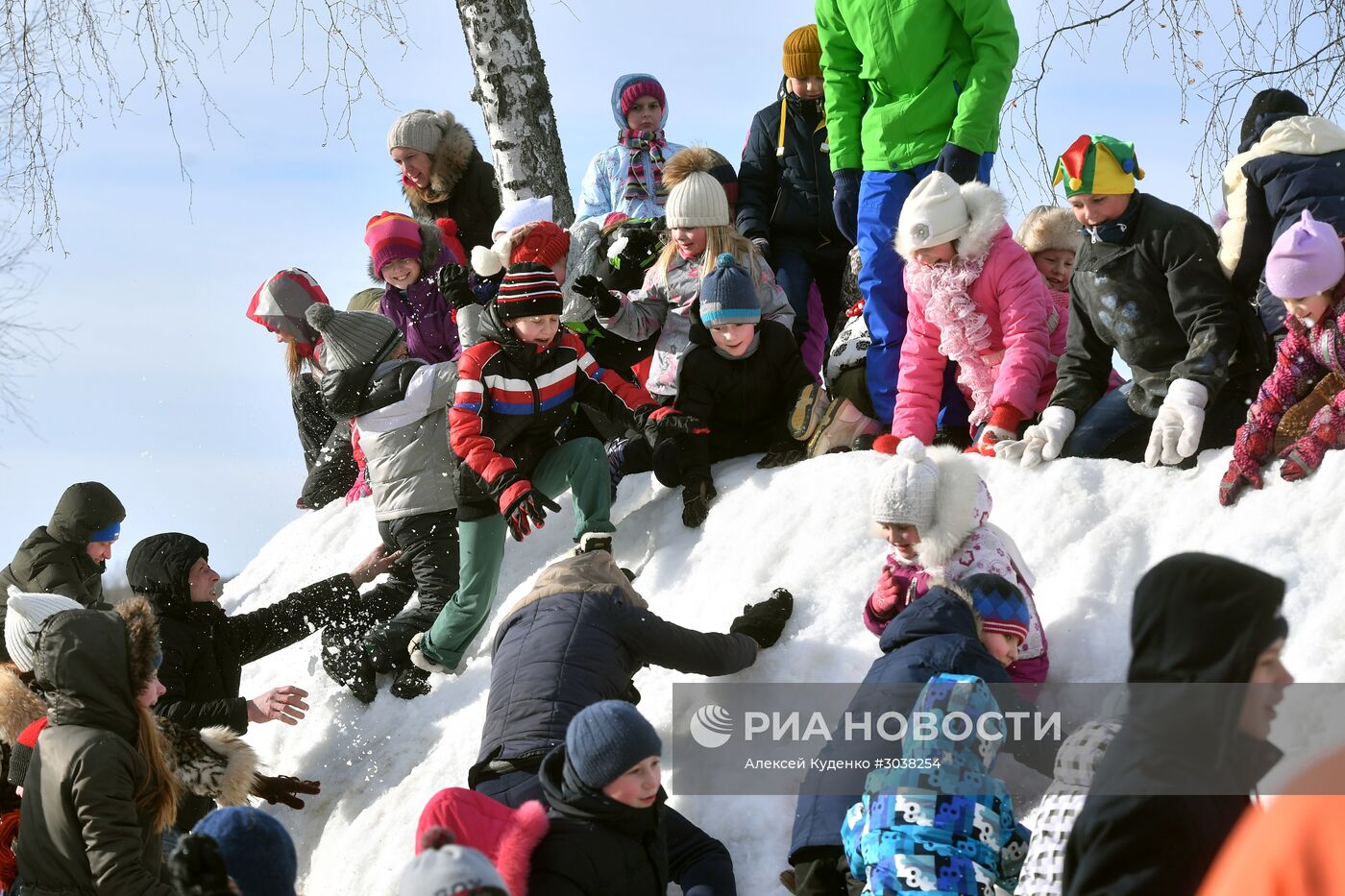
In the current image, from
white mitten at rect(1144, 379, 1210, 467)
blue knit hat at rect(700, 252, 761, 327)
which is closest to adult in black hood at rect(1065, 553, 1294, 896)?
white mitten at rect(1144, 379, 1210, 467)

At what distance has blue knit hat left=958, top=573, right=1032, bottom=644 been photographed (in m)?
4.39

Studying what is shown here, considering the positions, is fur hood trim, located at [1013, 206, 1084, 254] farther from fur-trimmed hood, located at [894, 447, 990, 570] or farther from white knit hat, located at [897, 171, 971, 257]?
fur-trimmed hood, located at [894, 447, 990, 570]

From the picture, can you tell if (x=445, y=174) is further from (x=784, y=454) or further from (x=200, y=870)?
(x=200, y=870)

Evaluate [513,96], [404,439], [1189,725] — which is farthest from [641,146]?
[1189,725]

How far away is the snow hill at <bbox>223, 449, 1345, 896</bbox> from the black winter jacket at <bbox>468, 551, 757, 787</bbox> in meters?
0.32

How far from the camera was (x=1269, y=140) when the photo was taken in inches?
212

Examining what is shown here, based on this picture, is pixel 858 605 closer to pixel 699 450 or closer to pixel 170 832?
pixel 699 450

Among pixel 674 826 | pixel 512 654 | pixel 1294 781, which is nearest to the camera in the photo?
pixel 1294 781

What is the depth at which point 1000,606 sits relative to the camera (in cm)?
441

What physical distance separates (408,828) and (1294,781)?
393 cm

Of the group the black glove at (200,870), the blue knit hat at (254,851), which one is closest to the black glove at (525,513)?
the blue knit hat at (254,851)

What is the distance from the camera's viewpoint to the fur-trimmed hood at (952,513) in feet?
15.4

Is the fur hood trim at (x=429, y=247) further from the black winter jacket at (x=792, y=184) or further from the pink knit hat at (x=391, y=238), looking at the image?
the black winter jacket at (x=792, y=184)

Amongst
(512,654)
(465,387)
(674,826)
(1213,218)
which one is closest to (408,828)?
(512,654)
